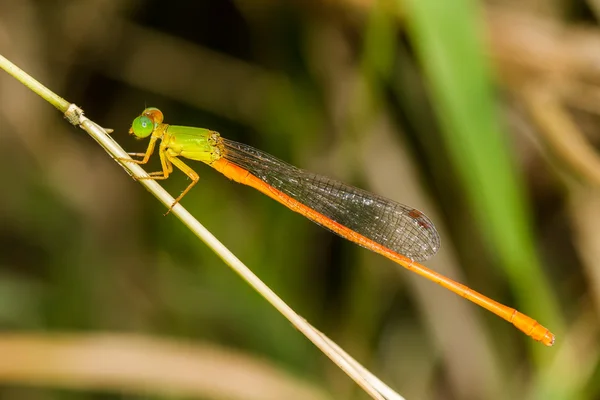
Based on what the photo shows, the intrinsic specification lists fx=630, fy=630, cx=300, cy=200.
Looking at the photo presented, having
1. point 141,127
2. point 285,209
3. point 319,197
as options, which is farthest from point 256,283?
point 285,209

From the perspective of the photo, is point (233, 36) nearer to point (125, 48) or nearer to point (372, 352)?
point (125, 48)

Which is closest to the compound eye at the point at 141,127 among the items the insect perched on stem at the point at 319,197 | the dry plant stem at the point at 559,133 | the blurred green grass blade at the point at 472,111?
the insect perched on stem at the point at 319,197

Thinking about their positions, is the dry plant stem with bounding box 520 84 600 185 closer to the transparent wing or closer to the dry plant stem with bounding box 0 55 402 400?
the transparent wing

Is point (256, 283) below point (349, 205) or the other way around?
below

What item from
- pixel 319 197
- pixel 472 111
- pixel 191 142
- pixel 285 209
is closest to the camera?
pixel 472 111

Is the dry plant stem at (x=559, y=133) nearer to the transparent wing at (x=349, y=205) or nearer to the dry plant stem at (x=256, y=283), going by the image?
the transparent wing at (x=349, y=205)

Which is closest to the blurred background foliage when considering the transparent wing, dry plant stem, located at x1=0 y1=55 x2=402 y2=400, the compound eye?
the transparent wing

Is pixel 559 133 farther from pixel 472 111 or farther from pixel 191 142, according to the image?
pixel 191 142
